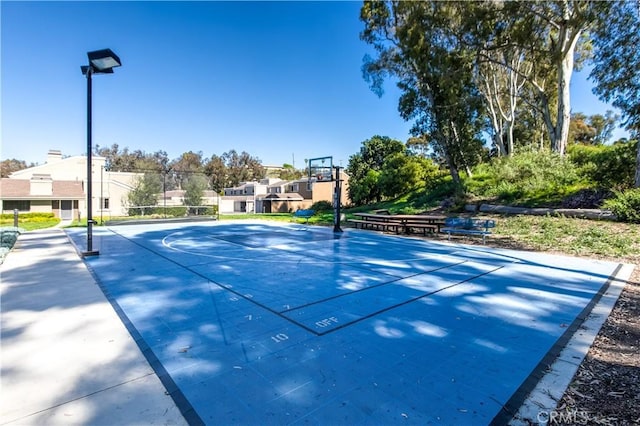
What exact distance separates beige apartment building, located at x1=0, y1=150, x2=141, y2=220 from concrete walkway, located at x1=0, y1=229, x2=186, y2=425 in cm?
2349

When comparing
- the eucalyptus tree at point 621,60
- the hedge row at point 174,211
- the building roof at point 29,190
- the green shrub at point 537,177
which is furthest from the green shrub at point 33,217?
the eucalyptus tree at point 621,60

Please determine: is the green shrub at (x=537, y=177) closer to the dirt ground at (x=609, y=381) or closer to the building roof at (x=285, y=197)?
the dirt ground at (x=609, y=381)

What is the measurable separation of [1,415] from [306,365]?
2.19 metres

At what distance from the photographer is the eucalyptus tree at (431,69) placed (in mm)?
16344

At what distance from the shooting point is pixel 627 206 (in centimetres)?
1058

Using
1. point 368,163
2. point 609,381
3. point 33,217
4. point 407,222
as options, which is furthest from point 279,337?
point 368,163

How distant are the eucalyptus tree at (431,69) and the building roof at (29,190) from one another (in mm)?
29473

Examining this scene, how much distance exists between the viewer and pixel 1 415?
2.20 meters

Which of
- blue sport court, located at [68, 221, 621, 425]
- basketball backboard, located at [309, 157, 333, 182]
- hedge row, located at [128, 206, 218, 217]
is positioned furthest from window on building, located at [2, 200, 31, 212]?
blue sport court, located at [68, 221, 621, 425]

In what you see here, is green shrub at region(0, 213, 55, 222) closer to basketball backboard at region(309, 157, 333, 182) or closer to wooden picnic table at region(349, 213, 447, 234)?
basketball backboard at region(309, 157, 333, 182)

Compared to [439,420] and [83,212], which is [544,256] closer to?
[439,420]

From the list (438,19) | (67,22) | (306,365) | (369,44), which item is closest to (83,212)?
(67,22)

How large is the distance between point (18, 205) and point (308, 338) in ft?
120
